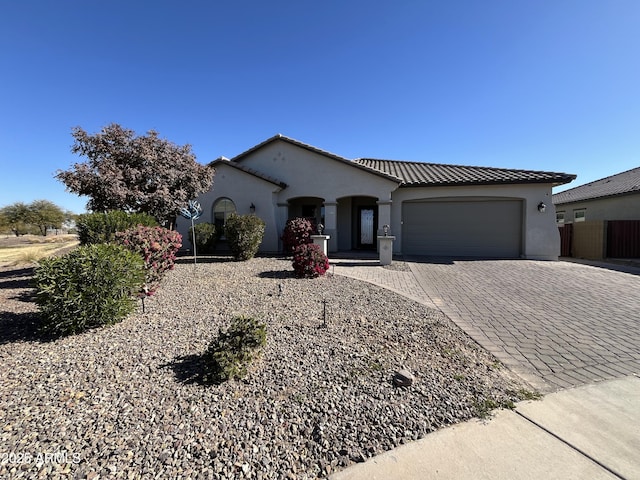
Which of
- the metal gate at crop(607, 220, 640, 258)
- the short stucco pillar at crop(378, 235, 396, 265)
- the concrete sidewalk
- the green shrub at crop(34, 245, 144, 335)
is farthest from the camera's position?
the metal gate at crop(607, 220, 640, 258)

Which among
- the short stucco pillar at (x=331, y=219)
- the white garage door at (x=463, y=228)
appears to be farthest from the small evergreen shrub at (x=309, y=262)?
the white garage door at (x=463, y=228)

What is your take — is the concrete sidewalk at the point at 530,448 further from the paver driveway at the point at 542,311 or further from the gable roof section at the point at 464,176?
the gable roof section at the point at 464,176

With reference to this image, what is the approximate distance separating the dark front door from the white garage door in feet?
6.66

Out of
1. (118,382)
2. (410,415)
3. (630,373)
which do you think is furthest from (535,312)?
(118,382)

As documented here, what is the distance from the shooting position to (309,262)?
8227mm

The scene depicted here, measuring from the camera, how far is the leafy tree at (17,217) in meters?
35.0

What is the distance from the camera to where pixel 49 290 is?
3.95 metres

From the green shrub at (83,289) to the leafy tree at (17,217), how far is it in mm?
47272

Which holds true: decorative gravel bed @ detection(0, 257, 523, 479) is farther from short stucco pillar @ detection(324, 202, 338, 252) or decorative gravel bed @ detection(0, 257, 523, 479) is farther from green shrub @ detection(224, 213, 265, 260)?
short stucco pillar @ detection(324, 202, 338, 252)

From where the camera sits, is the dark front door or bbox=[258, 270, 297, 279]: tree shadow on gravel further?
the dark front door

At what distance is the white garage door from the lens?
12820 mm

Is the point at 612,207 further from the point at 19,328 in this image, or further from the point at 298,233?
the point at 19,328

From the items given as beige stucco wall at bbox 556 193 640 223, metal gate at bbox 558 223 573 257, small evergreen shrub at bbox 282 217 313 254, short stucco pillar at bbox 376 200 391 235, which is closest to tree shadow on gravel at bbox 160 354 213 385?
small evergreen shrub at bbox 282 217 313 254

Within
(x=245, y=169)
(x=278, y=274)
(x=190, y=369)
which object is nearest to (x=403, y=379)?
(x=190, y=369)
